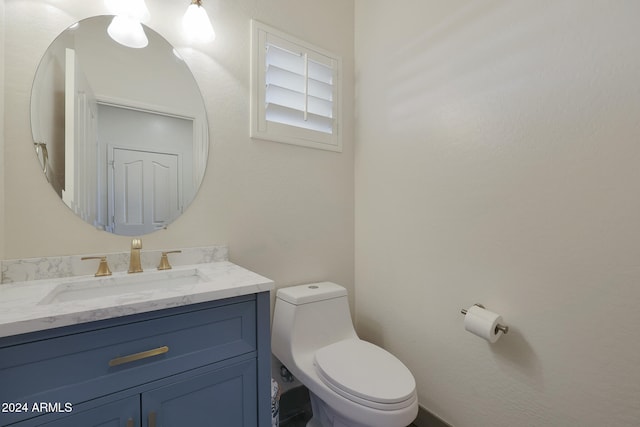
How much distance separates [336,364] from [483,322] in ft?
2.09

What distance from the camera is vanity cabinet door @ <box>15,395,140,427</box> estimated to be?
647mm

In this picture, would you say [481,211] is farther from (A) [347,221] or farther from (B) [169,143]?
(B) [169,143]

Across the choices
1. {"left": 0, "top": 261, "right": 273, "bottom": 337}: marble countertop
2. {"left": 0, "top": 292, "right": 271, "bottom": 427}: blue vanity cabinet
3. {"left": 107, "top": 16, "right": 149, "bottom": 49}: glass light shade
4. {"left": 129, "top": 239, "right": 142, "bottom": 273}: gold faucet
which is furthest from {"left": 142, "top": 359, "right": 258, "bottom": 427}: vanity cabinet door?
{"left": 107, "top": 16, "right": 149, "bottom": 49}: glass light shade

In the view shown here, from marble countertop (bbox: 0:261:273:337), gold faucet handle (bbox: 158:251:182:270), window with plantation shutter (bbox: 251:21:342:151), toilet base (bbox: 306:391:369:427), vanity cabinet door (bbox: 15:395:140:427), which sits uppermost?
window with plantation shutter (bbox: 251:21:342:151)

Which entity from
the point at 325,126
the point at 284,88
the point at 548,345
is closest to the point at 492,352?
the point at 548,345

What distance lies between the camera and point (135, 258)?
3.61ft

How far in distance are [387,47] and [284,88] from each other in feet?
2.18

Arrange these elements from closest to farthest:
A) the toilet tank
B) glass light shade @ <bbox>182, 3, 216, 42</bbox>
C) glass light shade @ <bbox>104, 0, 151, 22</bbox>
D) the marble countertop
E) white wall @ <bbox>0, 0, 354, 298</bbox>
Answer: the marble countertop < white wall @ <bbox>0, 0, 354, 298</bbox> < glass light shade @ <bbox>104, 0, 151, 22</bbox> < glass light shade @ <bbox>182, 3, 216, 42</bbox> < the toilet tank

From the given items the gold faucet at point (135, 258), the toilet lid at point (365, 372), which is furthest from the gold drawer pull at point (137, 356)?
the toilet lid at point (365, 372)

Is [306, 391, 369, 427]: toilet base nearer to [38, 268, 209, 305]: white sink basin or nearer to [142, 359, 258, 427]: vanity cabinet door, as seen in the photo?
[142, 359, 258, 427]: vanity cabinet door

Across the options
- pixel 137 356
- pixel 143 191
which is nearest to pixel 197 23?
pixel 143 191

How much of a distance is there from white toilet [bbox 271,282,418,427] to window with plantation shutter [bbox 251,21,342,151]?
887 mm

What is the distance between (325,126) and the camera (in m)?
1.71

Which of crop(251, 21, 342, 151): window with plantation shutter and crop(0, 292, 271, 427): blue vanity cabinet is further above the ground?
crop(251, 21, 342, 151): window with plantation shutter
